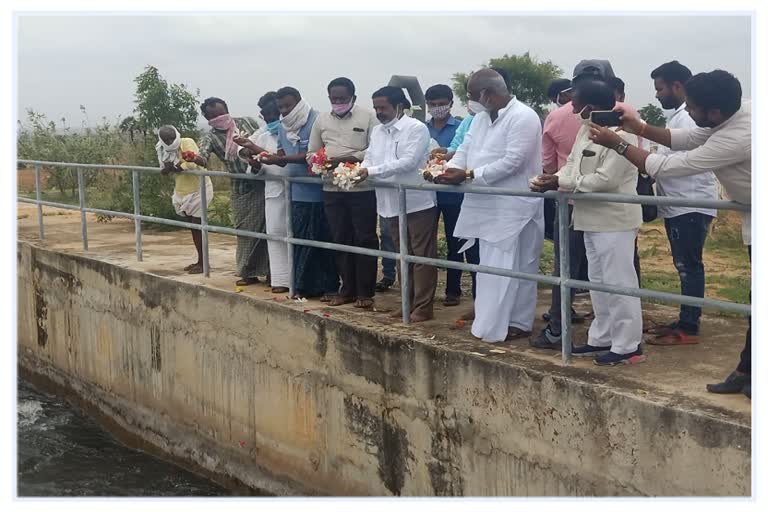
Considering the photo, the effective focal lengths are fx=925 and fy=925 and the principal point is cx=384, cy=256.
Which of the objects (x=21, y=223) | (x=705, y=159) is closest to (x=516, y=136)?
(x=705, y=159)

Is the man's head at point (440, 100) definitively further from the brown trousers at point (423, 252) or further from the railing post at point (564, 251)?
the railing post at point (564, 251)

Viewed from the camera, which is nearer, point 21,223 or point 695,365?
point 695,365

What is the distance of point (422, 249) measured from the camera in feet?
21.5

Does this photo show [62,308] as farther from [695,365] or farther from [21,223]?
[695,365]

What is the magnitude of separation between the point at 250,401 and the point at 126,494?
145cm

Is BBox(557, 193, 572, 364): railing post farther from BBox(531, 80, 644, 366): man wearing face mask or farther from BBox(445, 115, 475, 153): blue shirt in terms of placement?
BBox(445, 115, 475, 153): blue shirt

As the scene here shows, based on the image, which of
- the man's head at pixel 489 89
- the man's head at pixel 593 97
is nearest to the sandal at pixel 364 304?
the man's head at pixel 489 89

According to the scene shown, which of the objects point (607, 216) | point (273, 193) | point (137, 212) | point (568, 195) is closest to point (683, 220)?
point (607, 216)

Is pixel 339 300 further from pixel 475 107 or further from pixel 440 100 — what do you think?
pixel 475 107

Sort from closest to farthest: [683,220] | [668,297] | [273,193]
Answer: [668,297] → [683,220] → [273,193]

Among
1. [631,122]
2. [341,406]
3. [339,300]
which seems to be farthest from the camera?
[339,300]

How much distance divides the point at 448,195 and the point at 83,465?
4.13 meters

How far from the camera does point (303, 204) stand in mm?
7395

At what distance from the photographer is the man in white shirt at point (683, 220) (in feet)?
18.5
